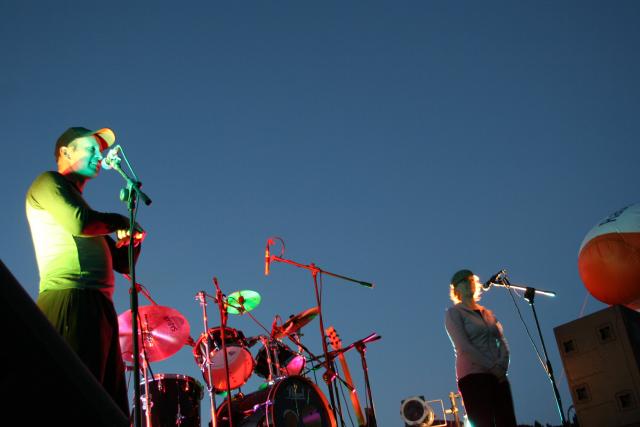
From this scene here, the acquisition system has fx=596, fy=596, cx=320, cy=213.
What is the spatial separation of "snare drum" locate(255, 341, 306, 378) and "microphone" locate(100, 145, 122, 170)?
5.06m

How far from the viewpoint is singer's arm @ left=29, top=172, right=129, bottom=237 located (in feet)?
9.29

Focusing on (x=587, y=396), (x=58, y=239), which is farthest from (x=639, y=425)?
(x=58, y=239)

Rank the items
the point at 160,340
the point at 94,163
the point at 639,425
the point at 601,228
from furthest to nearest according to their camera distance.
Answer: the point at 601,228 → the point at 160,340 → the point at 639,425 → the point at 94,163

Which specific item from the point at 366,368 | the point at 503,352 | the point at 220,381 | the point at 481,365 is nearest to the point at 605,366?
the point at 503,352

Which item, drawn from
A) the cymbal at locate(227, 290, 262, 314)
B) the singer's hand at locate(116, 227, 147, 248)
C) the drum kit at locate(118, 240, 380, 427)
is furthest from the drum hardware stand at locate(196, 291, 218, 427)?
the singer's hand at locate(116, 227, 147, 248)

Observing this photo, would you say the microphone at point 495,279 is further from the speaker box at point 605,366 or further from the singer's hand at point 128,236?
the singer's hand at point 128,236

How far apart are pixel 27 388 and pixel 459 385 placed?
4.28 m

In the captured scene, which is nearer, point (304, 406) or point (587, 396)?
point (587, 396)

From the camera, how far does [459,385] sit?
4.66 metres

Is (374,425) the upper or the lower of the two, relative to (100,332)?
lower

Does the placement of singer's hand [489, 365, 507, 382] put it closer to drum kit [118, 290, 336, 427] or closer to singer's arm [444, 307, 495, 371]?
singer's arm [444, 307, 495, 371]

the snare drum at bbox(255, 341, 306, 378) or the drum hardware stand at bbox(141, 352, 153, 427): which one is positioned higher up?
the snare drum at bbox(255, 341, 306, 378)

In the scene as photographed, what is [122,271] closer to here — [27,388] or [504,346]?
[27,388]

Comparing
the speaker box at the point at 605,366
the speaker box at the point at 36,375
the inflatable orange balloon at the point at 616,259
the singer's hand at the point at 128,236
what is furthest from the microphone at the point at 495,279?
the speaker box at the point at 36,375
